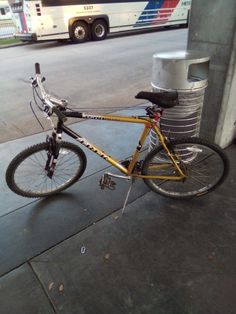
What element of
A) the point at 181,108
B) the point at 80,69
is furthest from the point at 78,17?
the point at 181,108

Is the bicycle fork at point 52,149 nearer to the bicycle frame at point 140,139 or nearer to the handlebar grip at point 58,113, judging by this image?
the bicycle frame at point 140,139

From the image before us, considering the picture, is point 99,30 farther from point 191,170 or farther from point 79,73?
point 191,170

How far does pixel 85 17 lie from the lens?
11.2 m

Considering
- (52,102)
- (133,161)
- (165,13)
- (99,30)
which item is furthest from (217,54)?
(165,13)

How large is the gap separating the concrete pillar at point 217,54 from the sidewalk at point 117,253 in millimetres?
693

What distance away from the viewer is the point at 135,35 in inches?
520

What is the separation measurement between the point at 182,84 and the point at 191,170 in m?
0.89

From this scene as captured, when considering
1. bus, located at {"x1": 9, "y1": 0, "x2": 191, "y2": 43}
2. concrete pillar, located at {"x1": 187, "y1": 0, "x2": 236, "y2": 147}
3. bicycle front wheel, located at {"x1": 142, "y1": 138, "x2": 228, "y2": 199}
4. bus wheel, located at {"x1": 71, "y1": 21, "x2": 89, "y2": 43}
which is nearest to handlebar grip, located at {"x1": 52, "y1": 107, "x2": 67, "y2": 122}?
bicycle front wheel, located at {"x1": 142, "y1": 138, "x2": 228, "y2": 199}

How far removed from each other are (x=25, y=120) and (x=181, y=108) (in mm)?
2904

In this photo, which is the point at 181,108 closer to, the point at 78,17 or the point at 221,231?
the point at 221,231

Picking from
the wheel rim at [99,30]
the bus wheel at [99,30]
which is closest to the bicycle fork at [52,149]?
the bus wheel at [99,30]

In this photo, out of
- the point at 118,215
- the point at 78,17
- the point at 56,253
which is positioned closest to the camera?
the point at 56,253

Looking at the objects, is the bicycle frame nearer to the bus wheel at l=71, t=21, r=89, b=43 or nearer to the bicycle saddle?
the bicycle saddle

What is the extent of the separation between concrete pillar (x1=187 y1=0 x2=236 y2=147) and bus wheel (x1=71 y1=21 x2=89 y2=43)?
939cm
